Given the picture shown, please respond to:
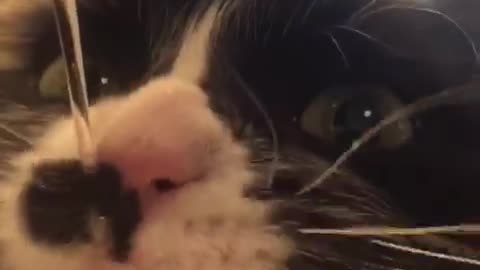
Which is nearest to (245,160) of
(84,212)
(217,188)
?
(217,188)

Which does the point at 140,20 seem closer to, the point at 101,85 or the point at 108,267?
the point at 101,85

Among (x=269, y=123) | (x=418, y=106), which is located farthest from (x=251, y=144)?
(x=418, y=106)

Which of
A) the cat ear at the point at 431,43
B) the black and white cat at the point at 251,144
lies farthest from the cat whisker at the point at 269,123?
the cat ear at the point at 431,43

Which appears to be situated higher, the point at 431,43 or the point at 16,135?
the point at 431,43

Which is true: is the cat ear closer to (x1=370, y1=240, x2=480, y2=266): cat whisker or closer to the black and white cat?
the black and white cat

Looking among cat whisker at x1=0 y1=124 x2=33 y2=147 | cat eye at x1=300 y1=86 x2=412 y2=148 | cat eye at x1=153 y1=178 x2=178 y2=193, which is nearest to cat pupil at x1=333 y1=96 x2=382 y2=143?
cat eye at x1=300 y1=86 x2=412 y2=148

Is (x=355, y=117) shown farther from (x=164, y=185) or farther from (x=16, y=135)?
(x=16, y=135)

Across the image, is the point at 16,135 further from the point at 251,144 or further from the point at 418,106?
the point at 418,106
